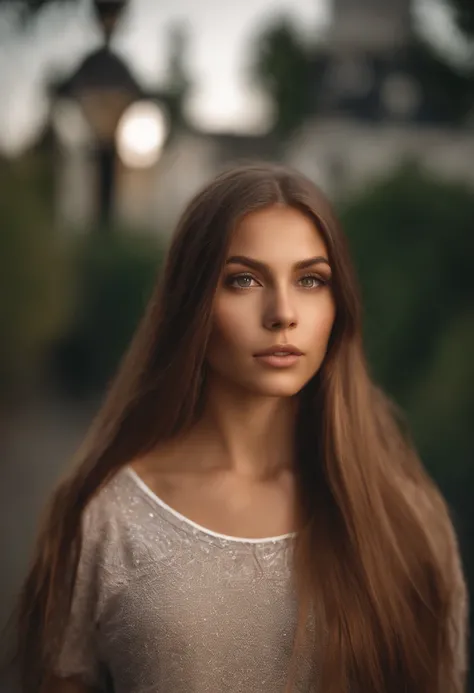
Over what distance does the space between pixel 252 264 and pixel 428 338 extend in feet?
21.7

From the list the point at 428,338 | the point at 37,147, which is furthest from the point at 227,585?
the point at 37,147

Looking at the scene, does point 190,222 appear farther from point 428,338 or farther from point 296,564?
point 428,338

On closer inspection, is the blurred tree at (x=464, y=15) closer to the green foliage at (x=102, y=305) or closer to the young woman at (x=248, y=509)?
the young woman at (x=248, y=509)

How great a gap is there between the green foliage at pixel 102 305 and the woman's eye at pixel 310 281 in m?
13.9

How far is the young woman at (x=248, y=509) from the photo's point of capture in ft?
6.18

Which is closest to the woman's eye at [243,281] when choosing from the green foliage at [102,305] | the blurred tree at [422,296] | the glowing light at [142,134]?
the glowing light at [142,134]

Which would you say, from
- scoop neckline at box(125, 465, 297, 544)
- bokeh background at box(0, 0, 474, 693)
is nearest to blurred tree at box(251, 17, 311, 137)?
bokeh background at box(0, 0, 474, 693)

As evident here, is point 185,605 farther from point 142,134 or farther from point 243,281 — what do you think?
point 142,134

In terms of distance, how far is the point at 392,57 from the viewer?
23.4 meters

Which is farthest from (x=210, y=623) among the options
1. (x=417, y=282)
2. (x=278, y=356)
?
(x=417, y=282)

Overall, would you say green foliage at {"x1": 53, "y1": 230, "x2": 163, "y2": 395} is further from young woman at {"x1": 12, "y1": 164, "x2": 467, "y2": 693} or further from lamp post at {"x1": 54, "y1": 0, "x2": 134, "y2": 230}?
young woman at {"x1": 12, "y1": 164, "x2": 467, "y2": 693}

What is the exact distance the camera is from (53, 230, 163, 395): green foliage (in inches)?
640

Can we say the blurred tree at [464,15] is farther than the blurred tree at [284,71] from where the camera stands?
No

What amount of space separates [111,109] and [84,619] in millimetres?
2426
